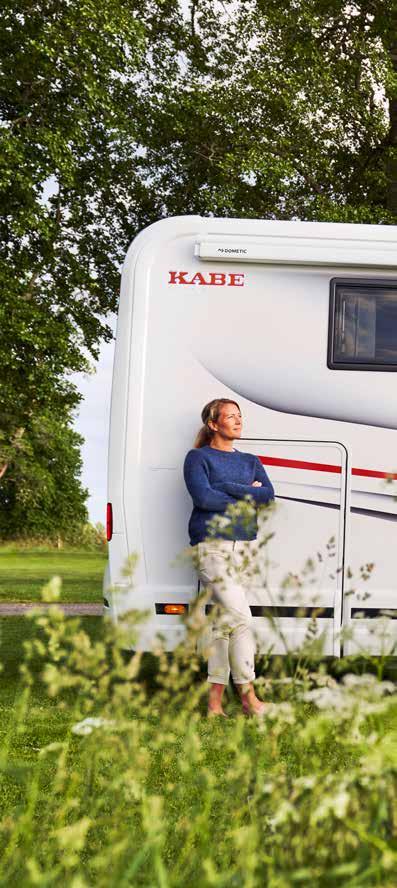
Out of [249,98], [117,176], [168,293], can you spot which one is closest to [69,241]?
[117,176]

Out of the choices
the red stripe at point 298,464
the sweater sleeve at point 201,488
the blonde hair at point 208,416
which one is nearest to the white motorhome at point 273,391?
the red stripe at point 298,464

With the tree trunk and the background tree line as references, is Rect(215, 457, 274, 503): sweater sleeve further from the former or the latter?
the tree trunk

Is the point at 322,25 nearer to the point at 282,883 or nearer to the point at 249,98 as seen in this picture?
the point at 249,98

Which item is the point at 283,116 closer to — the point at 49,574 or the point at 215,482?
the point at 215,482

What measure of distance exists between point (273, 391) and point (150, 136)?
8.25 meters

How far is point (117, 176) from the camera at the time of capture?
14148 mm

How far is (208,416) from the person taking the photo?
20.4 feet

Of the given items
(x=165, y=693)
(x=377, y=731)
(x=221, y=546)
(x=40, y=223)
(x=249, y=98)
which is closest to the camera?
(x=165, y=693)

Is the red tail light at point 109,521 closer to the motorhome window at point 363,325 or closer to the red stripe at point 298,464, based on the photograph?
the red stripe at point 298,464

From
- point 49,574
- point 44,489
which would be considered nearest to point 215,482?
point 49,574

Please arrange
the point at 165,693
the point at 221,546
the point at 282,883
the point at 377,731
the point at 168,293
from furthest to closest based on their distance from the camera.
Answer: the point at 168,293 < the point at 221,546 < the point at 377,731 < the point at 165,693 < the point at 282,883

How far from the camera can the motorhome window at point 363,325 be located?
6.71 m

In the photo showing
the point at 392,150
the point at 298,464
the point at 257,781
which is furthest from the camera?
the point at 392,150

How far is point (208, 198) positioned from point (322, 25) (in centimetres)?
345
